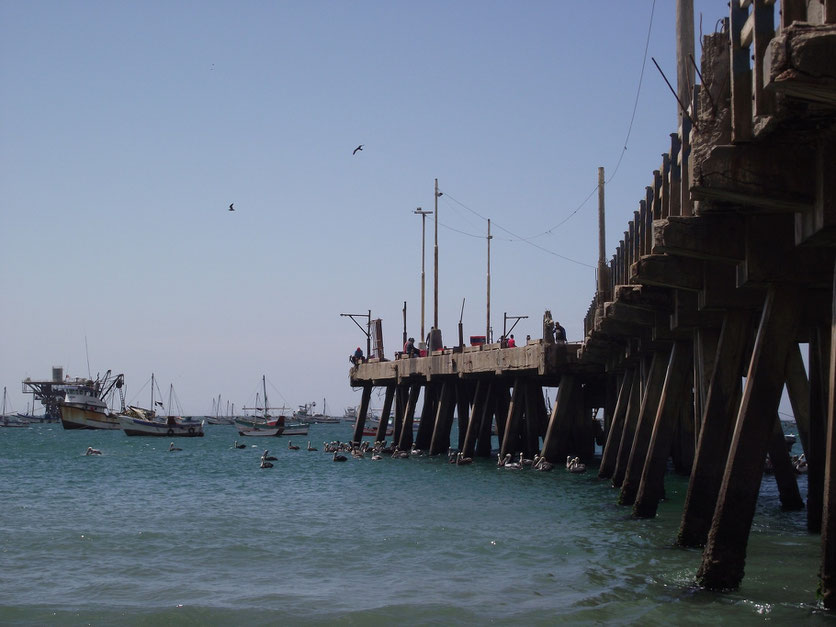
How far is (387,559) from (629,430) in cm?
952

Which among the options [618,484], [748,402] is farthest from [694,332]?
[618,484]

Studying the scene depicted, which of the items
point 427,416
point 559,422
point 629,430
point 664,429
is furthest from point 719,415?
point 427,416

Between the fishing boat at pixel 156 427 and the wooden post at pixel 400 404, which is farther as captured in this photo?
the fishing boat at pixel 156 427

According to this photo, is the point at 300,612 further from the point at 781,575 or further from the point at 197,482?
the point at 197,482

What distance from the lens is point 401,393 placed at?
48062 mm

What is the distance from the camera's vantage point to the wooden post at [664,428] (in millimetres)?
16781

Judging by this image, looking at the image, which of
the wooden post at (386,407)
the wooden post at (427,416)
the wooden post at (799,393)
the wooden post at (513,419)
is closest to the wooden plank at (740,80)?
the wooden post at (799,393)

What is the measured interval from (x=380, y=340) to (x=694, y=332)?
115ft

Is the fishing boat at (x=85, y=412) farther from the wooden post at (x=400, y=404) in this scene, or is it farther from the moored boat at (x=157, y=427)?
the wooden post at (x=400, y=404)

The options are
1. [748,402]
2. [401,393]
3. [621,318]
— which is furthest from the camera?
[401,393]

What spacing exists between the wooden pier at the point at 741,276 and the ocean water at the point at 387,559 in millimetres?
904

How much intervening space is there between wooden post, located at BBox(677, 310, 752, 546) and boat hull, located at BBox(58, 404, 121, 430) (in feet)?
294

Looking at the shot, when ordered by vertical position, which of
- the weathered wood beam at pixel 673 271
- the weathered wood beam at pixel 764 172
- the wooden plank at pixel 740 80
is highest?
the wooden plank at pixel 740 80

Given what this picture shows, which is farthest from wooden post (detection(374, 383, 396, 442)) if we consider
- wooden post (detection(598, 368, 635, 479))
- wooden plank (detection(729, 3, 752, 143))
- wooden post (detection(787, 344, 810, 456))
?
wooden plank (detection(729, 3, 752, 143))
